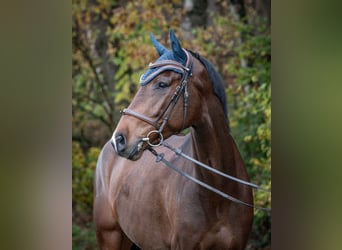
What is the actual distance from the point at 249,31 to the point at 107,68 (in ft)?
3.41

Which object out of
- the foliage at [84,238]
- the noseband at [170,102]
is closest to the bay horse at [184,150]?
the noseband at [170,102]

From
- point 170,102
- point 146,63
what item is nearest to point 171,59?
point 170,102

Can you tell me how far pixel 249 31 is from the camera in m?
4.21

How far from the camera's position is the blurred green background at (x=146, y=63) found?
4.19m

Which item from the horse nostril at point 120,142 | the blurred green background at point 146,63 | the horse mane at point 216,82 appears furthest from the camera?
the blurred green background at point 146,63

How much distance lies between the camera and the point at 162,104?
125 inches

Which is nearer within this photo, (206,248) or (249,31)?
(206,248)

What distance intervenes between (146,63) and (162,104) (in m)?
1.26

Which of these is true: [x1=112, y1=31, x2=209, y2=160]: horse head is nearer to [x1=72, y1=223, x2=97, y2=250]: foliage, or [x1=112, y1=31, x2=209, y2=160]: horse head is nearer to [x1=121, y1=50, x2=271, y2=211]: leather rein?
[x1=121, y1=50, x2=271, y2=211]: leather rein

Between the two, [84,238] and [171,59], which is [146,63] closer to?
[171,59]

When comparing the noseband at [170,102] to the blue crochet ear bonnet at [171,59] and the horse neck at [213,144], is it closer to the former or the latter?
the blue crochet ear bonnet at [171,59]
